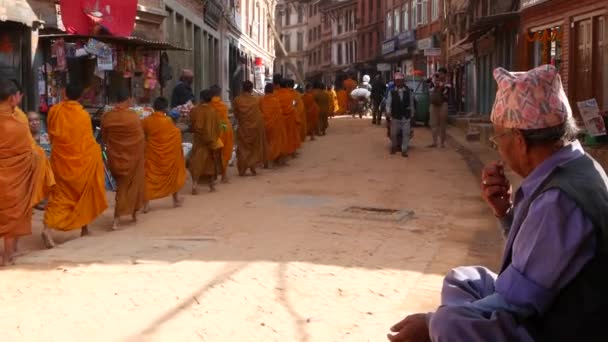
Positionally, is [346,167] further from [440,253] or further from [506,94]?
[506,94]

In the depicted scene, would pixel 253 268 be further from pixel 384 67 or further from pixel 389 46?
pixel 384 67

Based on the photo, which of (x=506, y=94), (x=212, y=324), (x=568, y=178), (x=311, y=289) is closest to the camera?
(x=568, y=178)

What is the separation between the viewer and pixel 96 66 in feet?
45.9

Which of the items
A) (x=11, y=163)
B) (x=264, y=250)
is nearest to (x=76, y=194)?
(x=11, y=163)

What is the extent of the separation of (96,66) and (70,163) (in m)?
5.92

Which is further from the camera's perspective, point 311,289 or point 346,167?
point 346,167

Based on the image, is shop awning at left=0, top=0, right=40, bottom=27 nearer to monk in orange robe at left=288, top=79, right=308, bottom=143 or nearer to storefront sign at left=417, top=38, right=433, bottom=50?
monk in orange robe at left=288, top=79, right=308, bottom=143

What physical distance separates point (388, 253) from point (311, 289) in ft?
5.40

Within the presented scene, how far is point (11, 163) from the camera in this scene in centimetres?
751

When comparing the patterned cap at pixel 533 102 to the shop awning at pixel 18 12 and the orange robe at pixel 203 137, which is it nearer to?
the orange robe at pixel 203 137

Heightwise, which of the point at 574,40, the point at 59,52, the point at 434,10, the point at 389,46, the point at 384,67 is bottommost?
the point at 59,52

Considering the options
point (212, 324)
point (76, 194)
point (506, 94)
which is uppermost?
point (506, 94)

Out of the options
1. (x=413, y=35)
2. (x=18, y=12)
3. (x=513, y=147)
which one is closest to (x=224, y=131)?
(x=18, y=12)

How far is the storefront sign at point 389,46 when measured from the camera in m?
50.8
